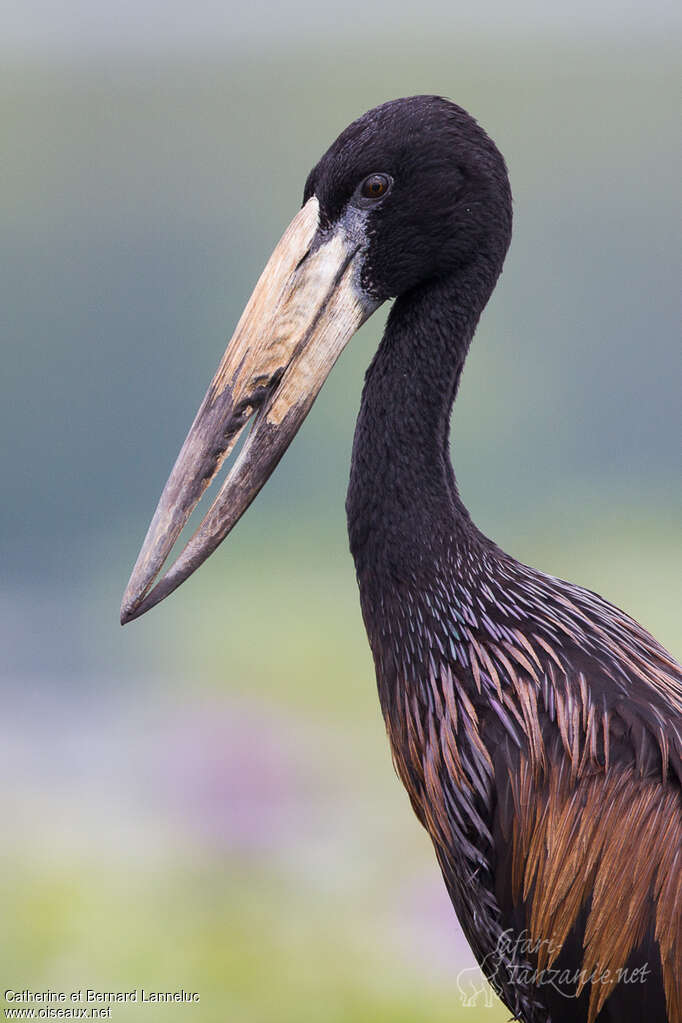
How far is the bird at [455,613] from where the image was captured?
172cm

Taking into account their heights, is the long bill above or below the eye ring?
below

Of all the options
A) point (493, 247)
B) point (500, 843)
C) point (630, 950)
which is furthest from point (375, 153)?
point (630, 950)

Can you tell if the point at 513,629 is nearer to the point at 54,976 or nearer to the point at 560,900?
the point at 560,900

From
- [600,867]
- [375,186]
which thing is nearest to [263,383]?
[375,186]

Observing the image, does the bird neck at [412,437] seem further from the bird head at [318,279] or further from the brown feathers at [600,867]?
the brown feathers at [600,867]

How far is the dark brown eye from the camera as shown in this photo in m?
1.78

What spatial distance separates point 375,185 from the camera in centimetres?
178

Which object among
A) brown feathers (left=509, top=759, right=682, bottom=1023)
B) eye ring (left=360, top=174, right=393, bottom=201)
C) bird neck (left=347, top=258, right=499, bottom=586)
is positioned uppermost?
eye ring (left=360, top=174, right=393, bottom=201)

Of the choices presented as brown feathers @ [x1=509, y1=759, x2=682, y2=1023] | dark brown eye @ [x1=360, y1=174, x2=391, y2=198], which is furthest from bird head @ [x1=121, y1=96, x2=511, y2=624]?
brown feathers @ [x1=509, y1=759, x2=682, y2=1023]

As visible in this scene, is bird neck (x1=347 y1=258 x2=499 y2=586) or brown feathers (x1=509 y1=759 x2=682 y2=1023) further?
bird neck (x1=347 y1=258 x2=499 y2=586)

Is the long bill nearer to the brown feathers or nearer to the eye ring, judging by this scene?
the eye ring

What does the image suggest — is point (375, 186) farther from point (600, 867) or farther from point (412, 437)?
point (600, 867)

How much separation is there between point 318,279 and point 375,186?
160 mm

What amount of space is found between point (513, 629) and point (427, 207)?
65cm
